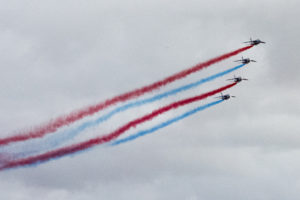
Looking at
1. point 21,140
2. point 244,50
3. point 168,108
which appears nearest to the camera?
point 21,140

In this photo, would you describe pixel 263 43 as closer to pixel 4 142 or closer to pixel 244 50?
pixel 244 50

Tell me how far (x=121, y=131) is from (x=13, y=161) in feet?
55.2

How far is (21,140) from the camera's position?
105 metres

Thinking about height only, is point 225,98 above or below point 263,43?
below

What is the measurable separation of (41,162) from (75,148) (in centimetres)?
555

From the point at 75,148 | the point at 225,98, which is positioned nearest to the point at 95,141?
the point at 75,148

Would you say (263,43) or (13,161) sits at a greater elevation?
(263,43)

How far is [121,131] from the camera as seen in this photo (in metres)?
108

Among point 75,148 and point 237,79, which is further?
point 237,79

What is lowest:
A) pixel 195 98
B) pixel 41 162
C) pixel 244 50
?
pixel 41 162

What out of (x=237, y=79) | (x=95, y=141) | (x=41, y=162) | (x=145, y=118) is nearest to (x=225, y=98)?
(x=237, y=79)

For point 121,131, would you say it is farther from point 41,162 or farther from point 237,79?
point 237,79

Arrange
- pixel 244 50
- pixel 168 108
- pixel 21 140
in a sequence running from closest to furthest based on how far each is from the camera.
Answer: pixel 21 140, pixel 168 108, pixel 244 50

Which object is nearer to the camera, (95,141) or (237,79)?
(95,141)
